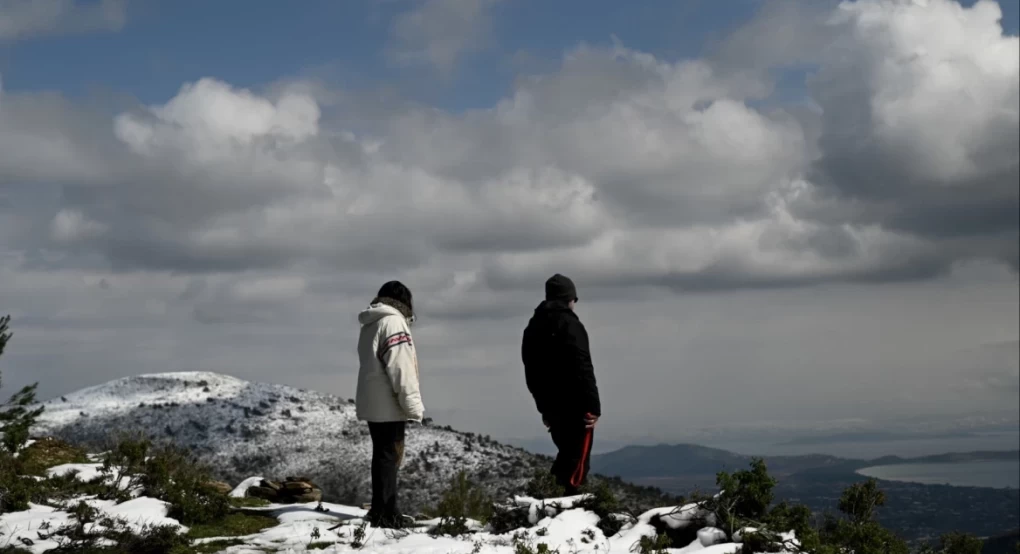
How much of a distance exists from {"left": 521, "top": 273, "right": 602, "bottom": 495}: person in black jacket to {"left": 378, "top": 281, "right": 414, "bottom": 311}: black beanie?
1614 mm

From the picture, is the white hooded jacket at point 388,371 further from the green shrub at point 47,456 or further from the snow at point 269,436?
the green shrub at point 47,456

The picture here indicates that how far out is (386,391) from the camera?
10477 mm

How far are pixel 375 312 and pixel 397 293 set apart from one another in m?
0.37

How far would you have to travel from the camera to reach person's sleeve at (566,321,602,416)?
11.0 metres

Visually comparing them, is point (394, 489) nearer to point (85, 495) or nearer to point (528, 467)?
point (85, 495)

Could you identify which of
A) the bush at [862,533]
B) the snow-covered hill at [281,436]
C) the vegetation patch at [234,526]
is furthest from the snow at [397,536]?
the snow-covered hill at [281,436]

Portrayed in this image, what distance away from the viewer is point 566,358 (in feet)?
36.4

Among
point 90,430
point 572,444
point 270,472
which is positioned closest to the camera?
point 572,444

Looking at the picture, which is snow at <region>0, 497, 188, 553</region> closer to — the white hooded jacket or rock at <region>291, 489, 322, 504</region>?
the white hooded jacket

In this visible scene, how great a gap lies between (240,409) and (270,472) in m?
4.36

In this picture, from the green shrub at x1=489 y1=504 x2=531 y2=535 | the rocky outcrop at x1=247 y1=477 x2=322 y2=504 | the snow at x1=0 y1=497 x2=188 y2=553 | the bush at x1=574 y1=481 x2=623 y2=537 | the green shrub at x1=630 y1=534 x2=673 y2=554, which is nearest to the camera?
the green shrub at x1=630 y1=534 x2=673 y2=554

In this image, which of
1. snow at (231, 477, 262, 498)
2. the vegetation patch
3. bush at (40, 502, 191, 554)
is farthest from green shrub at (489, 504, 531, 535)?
snow at (231, 477, 262, 498)

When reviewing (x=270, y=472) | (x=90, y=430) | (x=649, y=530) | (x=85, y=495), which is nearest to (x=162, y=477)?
(x=85, y=495)

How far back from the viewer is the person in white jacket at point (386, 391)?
10.4m
